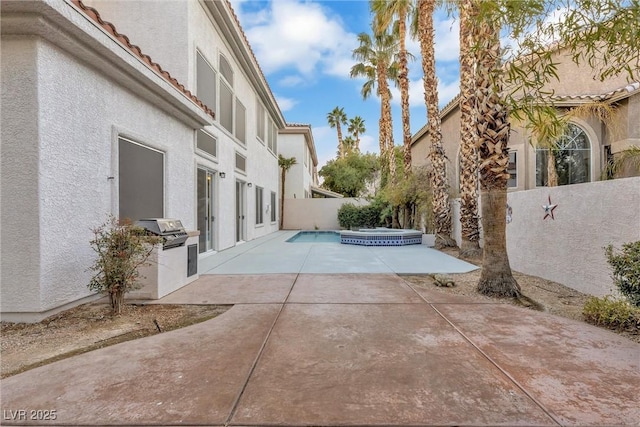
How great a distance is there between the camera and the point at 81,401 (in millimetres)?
2807

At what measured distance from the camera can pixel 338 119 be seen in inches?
2077

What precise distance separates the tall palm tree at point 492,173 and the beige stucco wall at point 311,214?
19932 mm

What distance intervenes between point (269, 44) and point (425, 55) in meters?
9.76

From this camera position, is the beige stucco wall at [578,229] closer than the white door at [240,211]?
Yes

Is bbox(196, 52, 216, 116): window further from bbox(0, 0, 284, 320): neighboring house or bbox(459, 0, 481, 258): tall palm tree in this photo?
bbox(459, 0, 481, 258): tall palm tree

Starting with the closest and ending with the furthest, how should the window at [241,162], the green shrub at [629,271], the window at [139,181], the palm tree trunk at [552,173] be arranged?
1. the green shrub at [629,271]
2. the window at [139,181]
3. the palm tree trunk at [552,173]
4. the window at [241,162]

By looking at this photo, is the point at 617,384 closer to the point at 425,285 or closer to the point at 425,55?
the point at 425,285

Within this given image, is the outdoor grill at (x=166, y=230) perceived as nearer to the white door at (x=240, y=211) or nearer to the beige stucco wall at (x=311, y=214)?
the white door at (x=240, y=211)

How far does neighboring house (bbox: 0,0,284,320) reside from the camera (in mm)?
4625

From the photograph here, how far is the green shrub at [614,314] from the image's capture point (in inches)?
176

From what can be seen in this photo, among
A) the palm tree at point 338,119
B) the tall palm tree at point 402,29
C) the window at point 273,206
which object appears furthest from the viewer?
the palm tree at point 338,119

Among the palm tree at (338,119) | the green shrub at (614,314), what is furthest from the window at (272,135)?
the palm tree at (338,119)

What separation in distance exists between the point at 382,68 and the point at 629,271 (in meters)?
21.5

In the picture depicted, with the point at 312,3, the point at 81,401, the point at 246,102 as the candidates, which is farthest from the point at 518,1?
the point at 246,102
